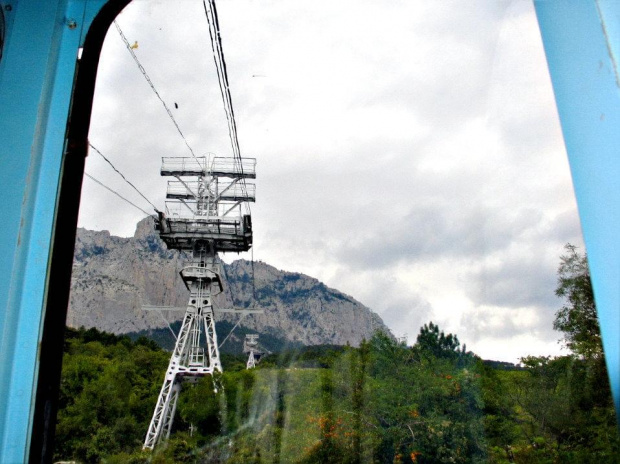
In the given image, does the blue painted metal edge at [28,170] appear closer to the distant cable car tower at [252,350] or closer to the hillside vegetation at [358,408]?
the hillside vegetation at [358,408]

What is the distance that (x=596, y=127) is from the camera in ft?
1.46

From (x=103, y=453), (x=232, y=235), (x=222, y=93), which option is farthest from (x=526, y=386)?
(x=222, y=93)

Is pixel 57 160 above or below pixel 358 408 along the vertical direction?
above

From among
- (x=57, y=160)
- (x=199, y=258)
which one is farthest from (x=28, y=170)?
(x=199, y=258)

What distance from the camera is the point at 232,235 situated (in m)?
3.91

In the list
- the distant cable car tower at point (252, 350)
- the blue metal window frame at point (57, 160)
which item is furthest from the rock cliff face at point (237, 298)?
the blue metal window frame at point (57, 160)

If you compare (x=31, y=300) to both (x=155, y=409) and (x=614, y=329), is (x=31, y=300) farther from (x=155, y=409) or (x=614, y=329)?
(x=155, y=409)

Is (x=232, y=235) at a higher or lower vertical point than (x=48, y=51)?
higher

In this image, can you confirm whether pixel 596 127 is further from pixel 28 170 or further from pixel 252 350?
pixel 252 350

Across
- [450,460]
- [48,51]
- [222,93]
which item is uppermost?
[222,93]

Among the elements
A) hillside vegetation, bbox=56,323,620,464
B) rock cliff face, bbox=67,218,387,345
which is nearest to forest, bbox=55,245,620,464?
hillside vegetation, bbox=56,323,620,464

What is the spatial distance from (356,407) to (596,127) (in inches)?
165

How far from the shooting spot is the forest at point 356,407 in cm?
282

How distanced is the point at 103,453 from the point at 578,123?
2.87 m
